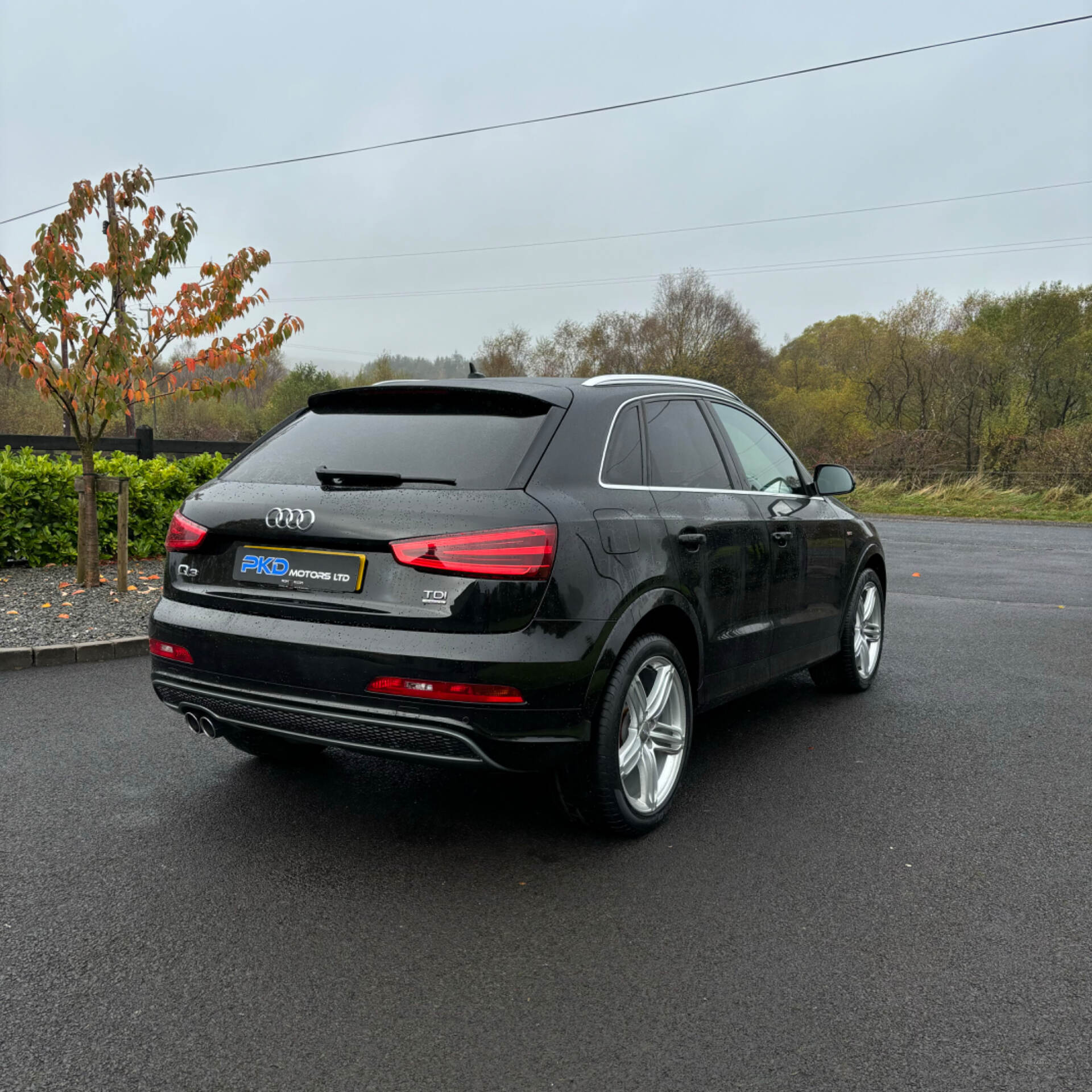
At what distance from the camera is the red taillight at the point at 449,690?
3.17 m

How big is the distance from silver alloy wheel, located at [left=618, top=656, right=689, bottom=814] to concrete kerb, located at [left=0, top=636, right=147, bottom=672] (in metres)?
4.46

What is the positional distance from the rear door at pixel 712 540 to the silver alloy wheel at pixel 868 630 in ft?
5.37

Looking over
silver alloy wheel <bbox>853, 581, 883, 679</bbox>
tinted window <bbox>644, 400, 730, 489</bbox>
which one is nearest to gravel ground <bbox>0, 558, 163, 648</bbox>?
tinted window <bbox>644, 400, 730, 489</bbox>

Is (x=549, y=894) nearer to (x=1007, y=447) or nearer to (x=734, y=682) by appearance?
(x=734, y=682)

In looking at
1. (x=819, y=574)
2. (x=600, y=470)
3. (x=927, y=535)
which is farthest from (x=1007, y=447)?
(x=600, y=470)

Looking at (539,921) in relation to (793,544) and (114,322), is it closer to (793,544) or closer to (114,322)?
(793,544)

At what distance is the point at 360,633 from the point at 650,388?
1758 millimetres

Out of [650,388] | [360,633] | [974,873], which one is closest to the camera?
[360,633]

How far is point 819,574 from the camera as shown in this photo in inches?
209

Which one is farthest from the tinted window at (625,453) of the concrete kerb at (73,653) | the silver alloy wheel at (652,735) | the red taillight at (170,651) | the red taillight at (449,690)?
the concrete kerb at (73,653)

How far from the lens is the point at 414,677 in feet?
10.4

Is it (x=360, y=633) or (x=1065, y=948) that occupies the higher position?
(x=360, y=633)

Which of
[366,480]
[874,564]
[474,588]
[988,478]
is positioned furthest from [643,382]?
[988,478]

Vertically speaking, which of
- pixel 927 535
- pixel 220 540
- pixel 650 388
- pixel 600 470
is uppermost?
pixel 650 388
